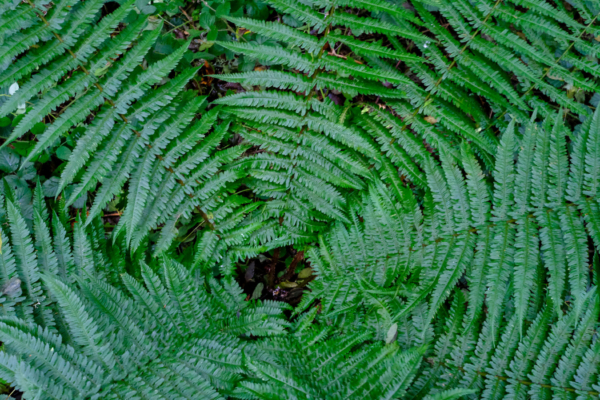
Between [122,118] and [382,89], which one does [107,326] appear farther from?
[382,89]

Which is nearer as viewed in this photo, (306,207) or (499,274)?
(499,274)

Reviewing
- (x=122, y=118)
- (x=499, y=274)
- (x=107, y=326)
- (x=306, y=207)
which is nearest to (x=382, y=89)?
(x=306, y=207)

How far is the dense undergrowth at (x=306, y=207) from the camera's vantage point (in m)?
1.87

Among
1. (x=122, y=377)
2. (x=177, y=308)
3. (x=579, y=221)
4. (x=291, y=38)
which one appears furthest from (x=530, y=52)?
(x=122, y=377)

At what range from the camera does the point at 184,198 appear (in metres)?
2.54

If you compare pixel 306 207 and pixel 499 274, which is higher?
pixel 306 207

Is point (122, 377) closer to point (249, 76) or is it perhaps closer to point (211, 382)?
point (211, 382)

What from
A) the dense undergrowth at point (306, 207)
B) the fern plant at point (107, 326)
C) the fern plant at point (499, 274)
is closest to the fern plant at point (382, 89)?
the dense undergrowth at point (306, 207)

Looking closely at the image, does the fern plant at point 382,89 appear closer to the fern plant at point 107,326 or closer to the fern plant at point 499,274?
the fern plant at point 499,274

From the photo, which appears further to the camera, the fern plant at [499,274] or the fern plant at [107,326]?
the fern plant at [499,274]

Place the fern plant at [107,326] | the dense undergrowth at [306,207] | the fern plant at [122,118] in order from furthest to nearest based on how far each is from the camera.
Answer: the fern plant at [122,118], the dense undergrowth at [306,207], the fern plant at [107,326]

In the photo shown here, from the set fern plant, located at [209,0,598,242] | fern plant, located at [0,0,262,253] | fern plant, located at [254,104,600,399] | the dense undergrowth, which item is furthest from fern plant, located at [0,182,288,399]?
fern plant, located at [209,0,598,242]

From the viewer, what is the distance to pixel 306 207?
2.59 meters

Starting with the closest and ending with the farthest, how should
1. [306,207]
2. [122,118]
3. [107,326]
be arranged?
[107,326], [122,118], [306,207]
